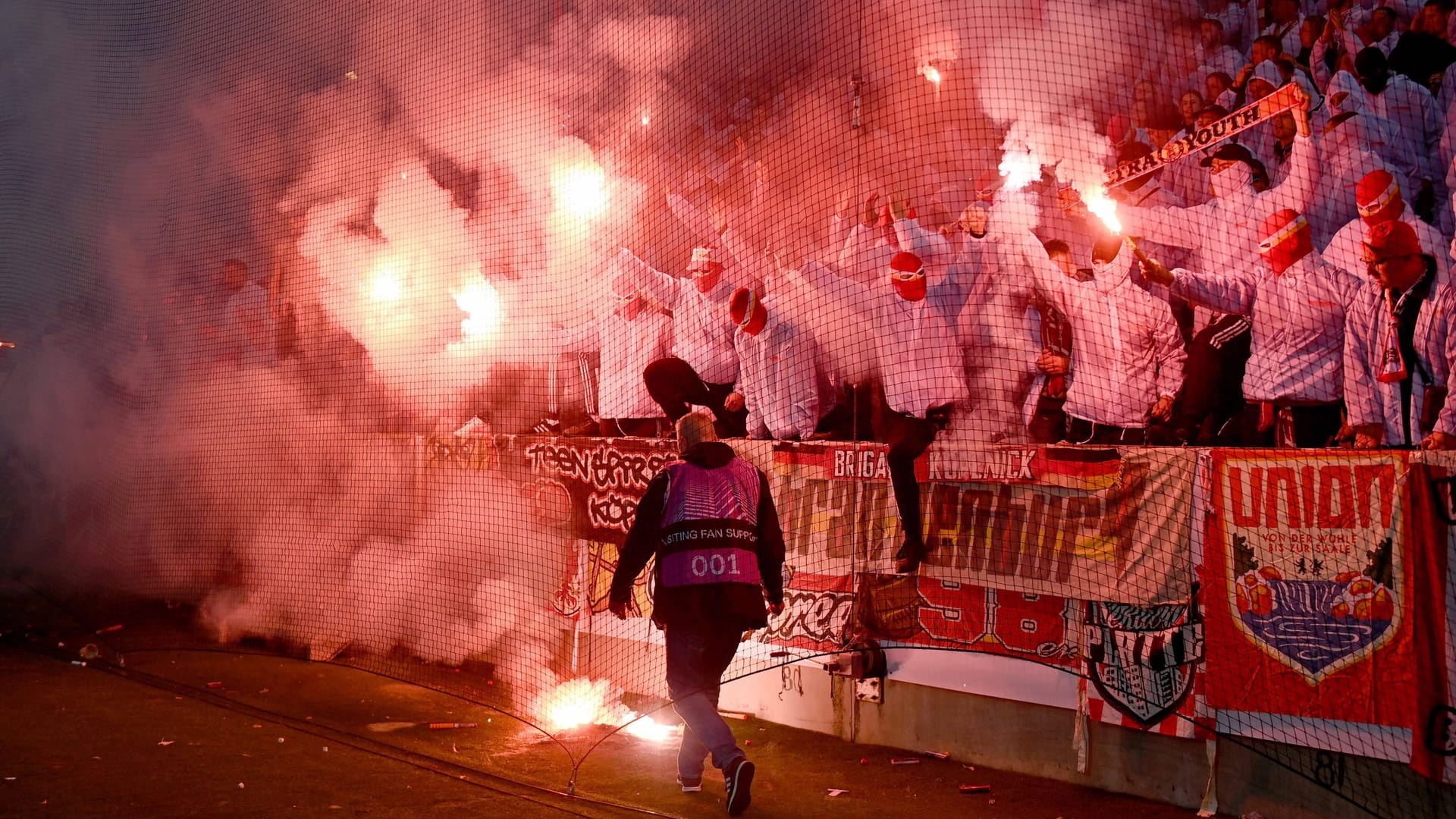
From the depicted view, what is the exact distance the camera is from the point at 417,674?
25.4ft

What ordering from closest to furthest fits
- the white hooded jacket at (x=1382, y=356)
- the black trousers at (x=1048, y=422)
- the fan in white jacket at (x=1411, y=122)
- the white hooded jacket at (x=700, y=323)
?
the white hooded jacket at (x=1382, y=356)
the fan in white jacket at (x=1411, y=122)
the black trousers at (x=1048, y=422)
the white hooded jacket at (x=700, y=323)

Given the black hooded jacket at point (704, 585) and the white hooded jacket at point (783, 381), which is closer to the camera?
the black hooded jacket at point (704, 585)

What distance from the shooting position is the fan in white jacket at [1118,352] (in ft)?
18.6

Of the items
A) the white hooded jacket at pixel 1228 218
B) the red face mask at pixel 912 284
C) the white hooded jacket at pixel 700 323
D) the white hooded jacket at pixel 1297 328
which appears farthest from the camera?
the white hooded jacket at pixel 700 323

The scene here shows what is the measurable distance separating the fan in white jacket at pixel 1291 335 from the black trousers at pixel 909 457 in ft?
5.15

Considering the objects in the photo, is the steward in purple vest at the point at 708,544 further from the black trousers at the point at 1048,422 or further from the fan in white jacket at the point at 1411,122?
the fan in white jacket at the point at 1411,122

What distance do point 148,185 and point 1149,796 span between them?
9.95 metres

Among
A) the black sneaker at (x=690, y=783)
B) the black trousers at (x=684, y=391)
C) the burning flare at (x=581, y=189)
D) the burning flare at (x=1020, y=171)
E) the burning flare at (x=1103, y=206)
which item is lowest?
the black sneaker at (x=690, y=783)

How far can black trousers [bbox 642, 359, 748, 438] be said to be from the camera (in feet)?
Result: 24.1

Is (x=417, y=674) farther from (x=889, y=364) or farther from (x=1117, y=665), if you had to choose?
(x=1117, y=665)

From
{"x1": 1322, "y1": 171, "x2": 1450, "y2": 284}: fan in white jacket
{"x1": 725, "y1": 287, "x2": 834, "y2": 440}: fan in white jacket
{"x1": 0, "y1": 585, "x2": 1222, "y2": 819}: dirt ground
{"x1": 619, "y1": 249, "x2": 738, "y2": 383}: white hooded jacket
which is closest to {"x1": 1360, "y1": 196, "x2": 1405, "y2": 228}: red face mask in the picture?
{"x1": 1322, "y1": 171, "x2": 1450, "y2": 284}: fan in white jacket

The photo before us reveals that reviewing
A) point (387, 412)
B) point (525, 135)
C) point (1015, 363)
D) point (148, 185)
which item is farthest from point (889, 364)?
point (148, 185)

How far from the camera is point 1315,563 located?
4598 mm

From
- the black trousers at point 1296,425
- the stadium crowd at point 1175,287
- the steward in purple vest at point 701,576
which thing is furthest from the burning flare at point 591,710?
the black trousers at point 1296,425
